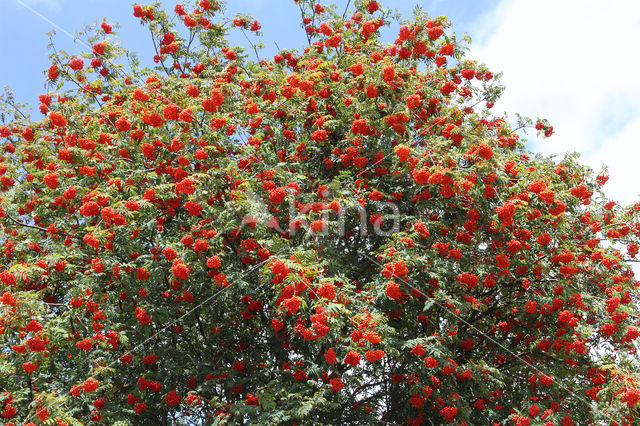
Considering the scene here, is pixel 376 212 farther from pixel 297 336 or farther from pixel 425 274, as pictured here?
pixel 297 336

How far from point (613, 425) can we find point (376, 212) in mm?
4280

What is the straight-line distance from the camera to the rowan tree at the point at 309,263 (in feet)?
21.1

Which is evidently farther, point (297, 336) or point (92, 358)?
point (297, 336)

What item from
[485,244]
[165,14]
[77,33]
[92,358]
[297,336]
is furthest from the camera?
[165,14]

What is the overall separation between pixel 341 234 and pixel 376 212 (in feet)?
2.79

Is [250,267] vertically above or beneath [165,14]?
beneath

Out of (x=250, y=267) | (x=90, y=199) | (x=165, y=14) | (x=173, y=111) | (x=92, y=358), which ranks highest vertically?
(x=165, y=14)

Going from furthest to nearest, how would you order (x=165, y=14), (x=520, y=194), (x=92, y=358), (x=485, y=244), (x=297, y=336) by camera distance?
(x=165, y=14) < (x=485, y=244) < (x=297, y=336) < (x=520, y=194) < (x=92, y=358)

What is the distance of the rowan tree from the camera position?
6.44 m

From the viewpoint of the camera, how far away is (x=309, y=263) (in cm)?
618

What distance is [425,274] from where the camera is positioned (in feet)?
24.0

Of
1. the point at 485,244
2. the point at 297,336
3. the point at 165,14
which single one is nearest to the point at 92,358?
the point at 297,336

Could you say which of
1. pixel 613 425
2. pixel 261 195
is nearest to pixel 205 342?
pixel 261 195

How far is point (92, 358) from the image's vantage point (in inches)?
252
